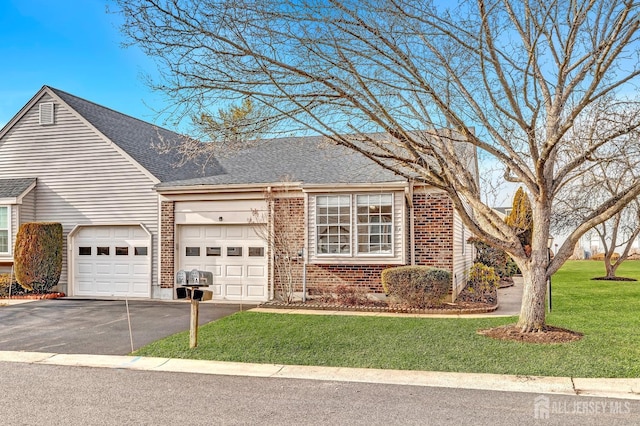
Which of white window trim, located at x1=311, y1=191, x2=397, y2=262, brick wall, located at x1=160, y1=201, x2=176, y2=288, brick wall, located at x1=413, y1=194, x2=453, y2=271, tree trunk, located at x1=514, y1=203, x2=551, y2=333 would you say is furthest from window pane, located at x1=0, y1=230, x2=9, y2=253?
Result: tree trunk, located at x1=514, y1=203, x2=551, y2=333

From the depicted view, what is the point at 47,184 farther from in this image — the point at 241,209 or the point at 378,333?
the point at 378,333

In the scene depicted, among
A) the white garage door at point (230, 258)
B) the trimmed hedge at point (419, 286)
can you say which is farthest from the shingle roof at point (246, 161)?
the trimmed hedge at point (419, 286)

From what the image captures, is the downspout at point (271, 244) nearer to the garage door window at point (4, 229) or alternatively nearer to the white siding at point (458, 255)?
the white siding at point (458, 255)

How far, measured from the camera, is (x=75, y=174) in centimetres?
1662

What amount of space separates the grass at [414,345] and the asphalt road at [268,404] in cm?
100

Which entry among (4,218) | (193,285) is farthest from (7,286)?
(193,285)

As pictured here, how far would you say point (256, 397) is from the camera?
6.34 m

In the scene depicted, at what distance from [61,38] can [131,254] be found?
20.7 ft

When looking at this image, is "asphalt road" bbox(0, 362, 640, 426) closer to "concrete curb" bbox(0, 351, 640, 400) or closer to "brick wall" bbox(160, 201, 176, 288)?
"concrete curb" bbox(0, 351, 640, 400)

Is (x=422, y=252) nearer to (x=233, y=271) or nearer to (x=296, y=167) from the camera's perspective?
(x=296, y=167)

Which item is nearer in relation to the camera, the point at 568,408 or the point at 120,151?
the point at 568,408

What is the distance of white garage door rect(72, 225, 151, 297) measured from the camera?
52.5 ft

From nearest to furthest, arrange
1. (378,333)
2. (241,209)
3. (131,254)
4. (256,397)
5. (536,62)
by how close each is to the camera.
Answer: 1. (256,397)
2. (536,62)
3. (378,333)
4. (241,209)
5. (131,254)

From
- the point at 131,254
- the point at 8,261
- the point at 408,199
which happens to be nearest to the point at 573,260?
the point at 408,199
